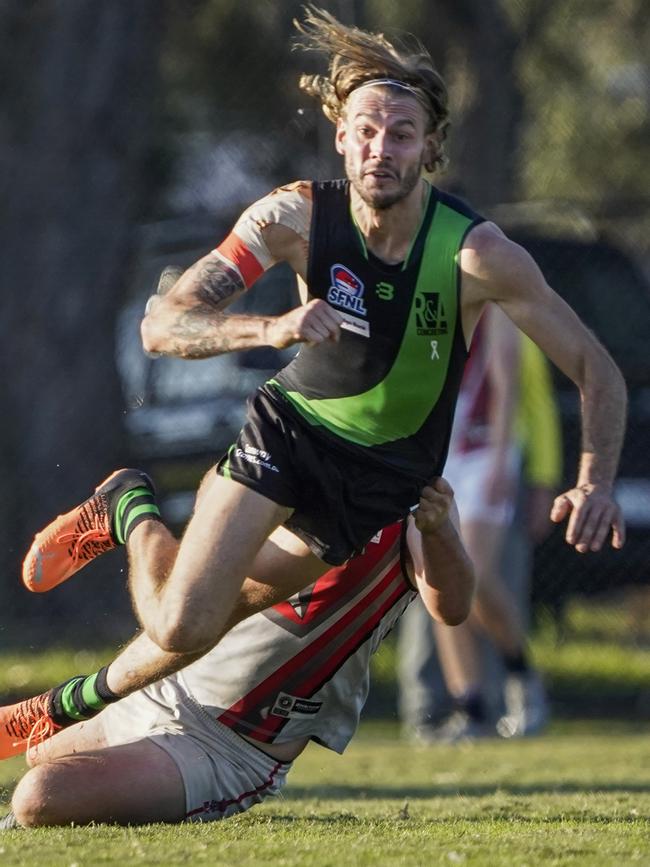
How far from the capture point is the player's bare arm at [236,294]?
4.81m

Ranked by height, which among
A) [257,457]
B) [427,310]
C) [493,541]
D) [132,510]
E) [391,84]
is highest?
[391,84]

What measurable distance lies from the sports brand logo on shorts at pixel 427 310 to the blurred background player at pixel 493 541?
3.42 meters

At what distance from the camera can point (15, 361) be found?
11555 mm

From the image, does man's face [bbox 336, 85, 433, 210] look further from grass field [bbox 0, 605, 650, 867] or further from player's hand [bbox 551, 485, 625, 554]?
grass field [bbox 0, 605, 650, 867]

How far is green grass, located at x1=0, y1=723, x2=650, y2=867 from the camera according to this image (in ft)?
14.6

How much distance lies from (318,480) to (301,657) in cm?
59

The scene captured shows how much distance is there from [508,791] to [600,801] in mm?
703

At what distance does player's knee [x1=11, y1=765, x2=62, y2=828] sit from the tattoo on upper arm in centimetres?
143

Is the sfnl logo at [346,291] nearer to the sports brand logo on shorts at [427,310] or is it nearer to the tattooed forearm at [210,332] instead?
the sports brand logo on shorts at [427,310]

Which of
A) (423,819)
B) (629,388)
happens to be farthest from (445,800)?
(629,388)

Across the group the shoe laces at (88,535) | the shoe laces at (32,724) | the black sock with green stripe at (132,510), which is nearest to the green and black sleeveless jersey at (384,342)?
the black sock with green stripe at (132,510)

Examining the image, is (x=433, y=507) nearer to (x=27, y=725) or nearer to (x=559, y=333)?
(x=559, y=333)

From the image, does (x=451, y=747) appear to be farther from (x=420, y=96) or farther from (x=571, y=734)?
(x=420, y=96)

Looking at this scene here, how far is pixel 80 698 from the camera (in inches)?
219
